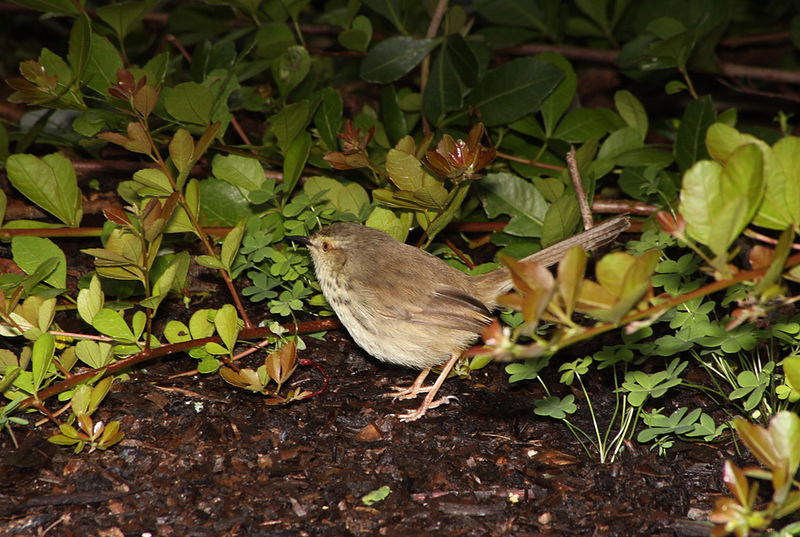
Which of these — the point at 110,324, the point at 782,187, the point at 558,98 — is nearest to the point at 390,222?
the point at 558,98

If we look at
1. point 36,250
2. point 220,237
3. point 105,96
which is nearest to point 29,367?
→ point 36,250

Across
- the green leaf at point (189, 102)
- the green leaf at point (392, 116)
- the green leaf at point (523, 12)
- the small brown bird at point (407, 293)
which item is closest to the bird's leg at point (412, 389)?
the small brown bird at point (407, 293)

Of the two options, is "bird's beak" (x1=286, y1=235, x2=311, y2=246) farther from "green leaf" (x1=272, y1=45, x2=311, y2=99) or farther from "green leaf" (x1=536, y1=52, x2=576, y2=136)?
"green leaf" (x1=536, y1=52, x2=576, y2=136)

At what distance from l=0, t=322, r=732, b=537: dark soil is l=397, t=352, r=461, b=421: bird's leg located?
0.12ft

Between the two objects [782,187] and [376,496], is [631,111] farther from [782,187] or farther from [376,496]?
[376,496]

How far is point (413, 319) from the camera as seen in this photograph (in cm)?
443

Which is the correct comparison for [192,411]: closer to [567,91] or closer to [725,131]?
[725,131]

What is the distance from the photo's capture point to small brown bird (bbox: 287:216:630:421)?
14.2 ft

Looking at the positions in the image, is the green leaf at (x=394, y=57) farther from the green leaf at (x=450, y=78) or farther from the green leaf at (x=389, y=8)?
the green leaf at (x=389, y=8)

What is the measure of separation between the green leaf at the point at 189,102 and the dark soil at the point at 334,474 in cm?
143

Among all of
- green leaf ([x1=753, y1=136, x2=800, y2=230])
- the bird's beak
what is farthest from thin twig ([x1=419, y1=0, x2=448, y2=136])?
green leaf ([x1=753, y1=136, x2=800, y2=230])

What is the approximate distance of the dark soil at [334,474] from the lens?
3330 millimetres

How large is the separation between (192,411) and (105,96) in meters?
1.95

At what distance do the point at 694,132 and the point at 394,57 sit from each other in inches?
75.6
